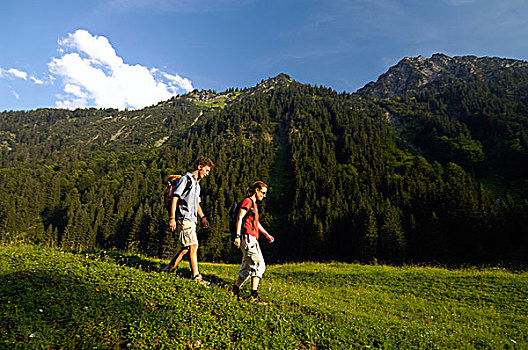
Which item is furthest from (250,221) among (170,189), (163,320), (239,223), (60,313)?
(60,313)

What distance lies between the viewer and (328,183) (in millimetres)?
89750

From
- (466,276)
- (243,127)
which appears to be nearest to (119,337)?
(466,276)

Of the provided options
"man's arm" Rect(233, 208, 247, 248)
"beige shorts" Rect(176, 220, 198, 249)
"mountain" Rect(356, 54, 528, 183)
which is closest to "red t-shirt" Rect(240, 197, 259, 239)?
"man's arm" Rect(233, 208, 247, 248)

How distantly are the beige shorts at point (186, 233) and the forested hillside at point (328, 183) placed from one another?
6.17 metres

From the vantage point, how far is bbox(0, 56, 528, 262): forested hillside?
52.0 metres

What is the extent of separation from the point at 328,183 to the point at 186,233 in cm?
8654

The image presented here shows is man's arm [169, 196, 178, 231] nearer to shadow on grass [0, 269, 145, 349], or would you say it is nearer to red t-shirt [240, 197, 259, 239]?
red t-shirt [240, 197, 259, 239]

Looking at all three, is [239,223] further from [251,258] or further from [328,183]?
[328,183]

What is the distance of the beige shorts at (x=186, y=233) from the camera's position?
7.05 m

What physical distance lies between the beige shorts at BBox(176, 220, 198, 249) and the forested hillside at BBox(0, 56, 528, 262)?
6.17 metres

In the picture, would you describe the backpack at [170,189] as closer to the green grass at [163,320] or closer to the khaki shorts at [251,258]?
the green grass at [163,320]

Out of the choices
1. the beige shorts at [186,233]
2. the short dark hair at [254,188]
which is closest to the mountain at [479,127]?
the short dark hair at [254,188]

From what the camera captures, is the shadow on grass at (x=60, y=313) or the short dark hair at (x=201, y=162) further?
the short dark hair at (x=201, y=162)

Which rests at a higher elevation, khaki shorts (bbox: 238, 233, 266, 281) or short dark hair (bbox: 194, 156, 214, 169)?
short dark hair (bbox: 194, 156, 214, 169)
